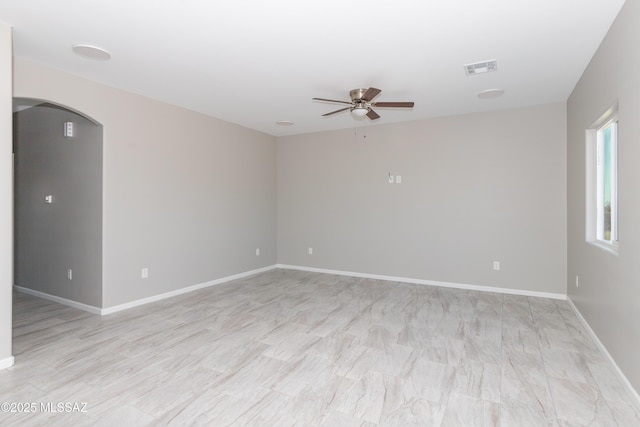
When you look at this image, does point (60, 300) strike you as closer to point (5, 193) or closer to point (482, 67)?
point (5, 193)

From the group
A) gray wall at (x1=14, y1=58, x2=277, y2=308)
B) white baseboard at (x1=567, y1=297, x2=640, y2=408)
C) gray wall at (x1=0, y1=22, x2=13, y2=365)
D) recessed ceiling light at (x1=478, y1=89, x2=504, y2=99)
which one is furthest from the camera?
recessed ceiling light at (x1=478, y1=89, x2=504, y2=99)

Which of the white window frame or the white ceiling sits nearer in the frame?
the white ceiling

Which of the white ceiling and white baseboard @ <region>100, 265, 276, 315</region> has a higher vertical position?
the white ceiling

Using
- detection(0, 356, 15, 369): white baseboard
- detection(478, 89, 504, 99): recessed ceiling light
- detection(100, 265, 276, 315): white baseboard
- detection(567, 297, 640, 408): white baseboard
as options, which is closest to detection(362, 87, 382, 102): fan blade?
detection(478, 89, 504, 99): recessed ceiling light

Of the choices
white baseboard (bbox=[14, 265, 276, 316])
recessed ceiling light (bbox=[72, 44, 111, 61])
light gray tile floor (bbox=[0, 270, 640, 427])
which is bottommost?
light gray tile floor (bbox=[0, 270, 640, 427])

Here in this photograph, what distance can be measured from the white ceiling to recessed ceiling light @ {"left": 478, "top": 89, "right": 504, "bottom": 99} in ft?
0.24

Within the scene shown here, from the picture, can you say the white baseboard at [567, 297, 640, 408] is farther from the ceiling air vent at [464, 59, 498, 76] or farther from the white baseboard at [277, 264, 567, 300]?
the ceiling air vent at [464, 59, 498, 76]

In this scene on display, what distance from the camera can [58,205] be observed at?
13.7ft

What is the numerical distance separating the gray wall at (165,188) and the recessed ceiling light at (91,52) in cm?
60

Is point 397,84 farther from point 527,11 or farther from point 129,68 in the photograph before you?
point 129,68

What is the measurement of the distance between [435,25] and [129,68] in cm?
287

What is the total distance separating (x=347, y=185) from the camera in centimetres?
590

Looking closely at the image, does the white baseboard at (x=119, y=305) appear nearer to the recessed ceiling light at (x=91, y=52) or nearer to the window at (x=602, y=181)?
the recessed ceiling light at (x=91, y=52)

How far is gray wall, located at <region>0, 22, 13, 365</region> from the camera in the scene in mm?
2465
